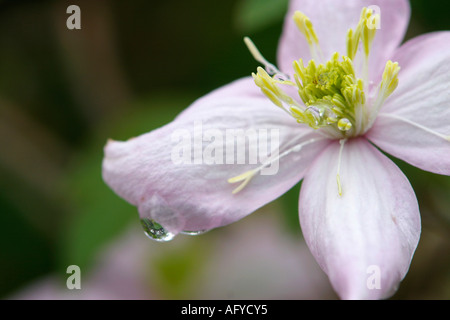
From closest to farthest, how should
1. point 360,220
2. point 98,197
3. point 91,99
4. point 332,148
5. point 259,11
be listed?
1. point 360,220
2. point 332,148
3. point 259,11
4. point 98,197
5. point 91,99

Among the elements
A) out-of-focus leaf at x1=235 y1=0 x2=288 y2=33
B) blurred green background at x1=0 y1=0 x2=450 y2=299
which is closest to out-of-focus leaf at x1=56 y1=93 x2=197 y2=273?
blurred green background at x1=0 y1=0 x2=450 y2=299

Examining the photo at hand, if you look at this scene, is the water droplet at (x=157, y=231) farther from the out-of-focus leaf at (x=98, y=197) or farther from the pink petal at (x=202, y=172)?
the out-of-focus leaf at (x=98, y=197)

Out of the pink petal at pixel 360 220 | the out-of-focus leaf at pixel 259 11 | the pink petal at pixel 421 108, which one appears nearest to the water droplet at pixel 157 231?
the pink petal at pixel 360 220

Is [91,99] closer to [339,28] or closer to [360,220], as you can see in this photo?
[339,28]

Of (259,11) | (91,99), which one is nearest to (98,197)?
(91,99)

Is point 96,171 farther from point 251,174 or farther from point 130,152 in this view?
point 251,174
